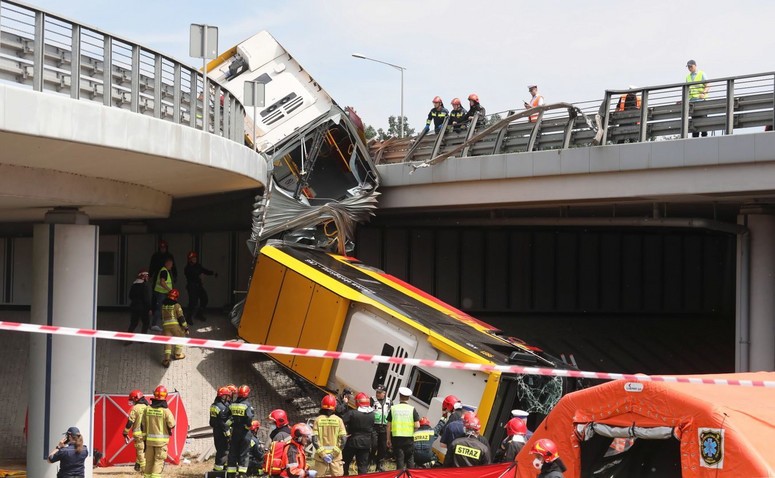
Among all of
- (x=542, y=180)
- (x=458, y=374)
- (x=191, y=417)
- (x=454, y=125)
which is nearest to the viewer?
(x=458, y=374)

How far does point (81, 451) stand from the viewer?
1149 cm

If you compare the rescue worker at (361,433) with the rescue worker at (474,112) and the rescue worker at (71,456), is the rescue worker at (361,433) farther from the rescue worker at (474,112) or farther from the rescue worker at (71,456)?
the rescue worker at (474,112)

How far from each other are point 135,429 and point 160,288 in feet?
19.4

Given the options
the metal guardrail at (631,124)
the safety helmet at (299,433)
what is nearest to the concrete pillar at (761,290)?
the metal guardrail at (631,124)

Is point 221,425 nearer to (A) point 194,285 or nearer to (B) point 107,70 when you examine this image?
(B) point 107,70

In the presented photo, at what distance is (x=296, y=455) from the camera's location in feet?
35.5

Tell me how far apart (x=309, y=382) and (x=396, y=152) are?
7.23 m

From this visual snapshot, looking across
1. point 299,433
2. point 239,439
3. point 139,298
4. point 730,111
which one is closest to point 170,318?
point 139,298

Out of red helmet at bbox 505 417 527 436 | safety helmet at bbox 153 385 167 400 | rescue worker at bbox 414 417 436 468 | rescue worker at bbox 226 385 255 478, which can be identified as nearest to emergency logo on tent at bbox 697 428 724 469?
red helmet at bbox 505 417 527 436

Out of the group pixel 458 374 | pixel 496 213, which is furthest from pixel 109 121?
pixel 496 213

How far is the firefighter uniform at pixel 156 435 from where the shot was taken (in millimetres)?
13164

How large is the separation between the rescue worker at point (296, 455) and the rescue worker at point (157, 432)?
298 centimetres

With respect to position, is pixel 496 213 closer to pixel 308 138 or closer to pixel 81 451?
pixel 308 138

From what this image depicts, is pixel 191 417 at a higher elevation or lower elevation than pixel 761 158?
lower
